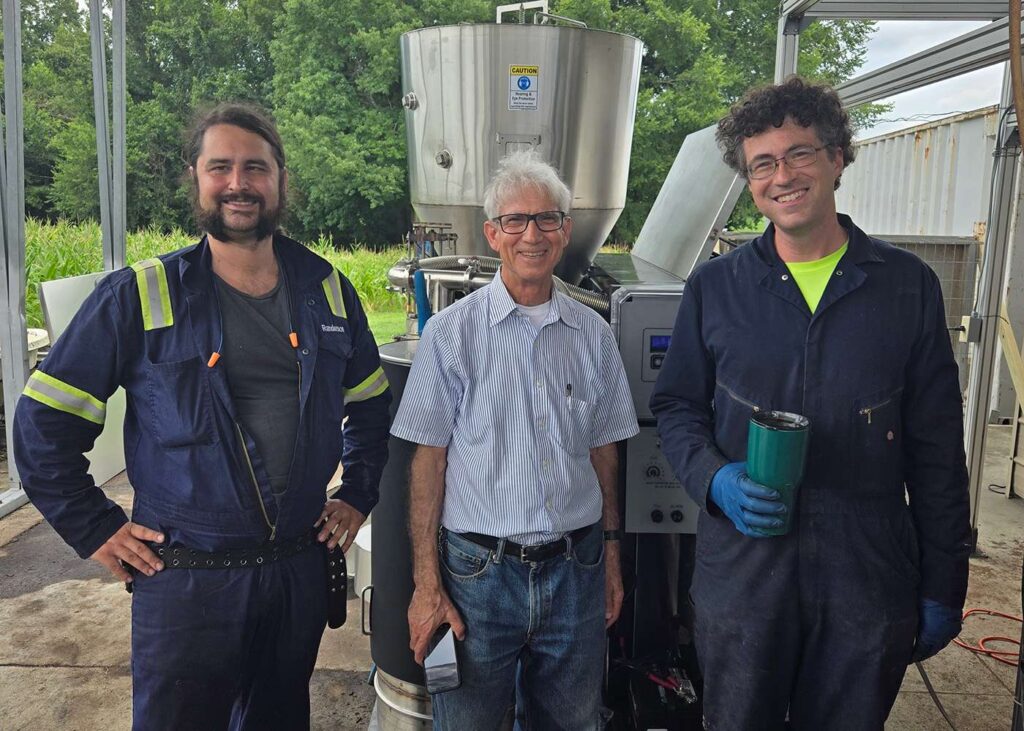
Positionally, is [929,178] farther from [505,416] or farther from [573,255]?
[505,416]

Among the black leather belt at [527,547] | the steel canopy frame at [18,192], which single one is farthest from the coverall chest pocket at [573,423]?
the steel canopy frame at [18,192]

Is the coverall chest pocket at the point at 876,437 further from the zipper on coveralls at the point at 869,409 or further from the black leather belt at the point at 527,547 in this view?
the black leather belt at the point at 527,547

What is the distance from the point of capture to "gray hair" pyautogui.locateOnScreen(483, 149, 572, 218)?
4.99 ft

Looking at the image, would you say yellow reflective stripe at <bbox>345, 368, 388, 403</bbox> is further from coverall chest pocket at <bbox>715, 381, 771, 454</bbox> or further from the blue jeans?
coverall chest pocket at <bbox>715, 381, 771, 454</bbox>

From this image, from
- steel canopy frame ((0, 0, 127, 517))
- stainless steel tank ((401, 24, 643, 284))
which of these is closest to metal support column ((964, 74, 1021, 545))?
stainless steel tank ((401, 24, 643, 284))

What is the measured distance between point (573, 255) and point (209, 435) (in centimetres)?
160

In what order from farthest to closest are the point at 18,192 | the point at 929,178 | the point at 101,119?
the point at 929,178
the point at 101,119
the point at 18,192

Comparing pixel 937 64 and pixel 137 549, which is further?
pixel 937 64

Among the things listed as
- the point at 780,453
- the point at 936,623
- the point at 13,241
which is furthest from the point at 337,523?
the point at 13,241

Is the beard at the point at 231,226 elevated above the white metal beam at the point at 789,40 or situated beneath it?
situated beneath

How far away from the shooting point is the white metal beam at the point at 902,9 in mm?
3006

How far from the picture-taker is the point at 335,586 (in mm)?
1667

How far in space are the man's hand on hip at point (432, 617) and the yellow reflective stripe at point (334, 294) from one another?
569 millimetres

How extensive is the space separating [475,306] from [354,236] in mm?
11153
